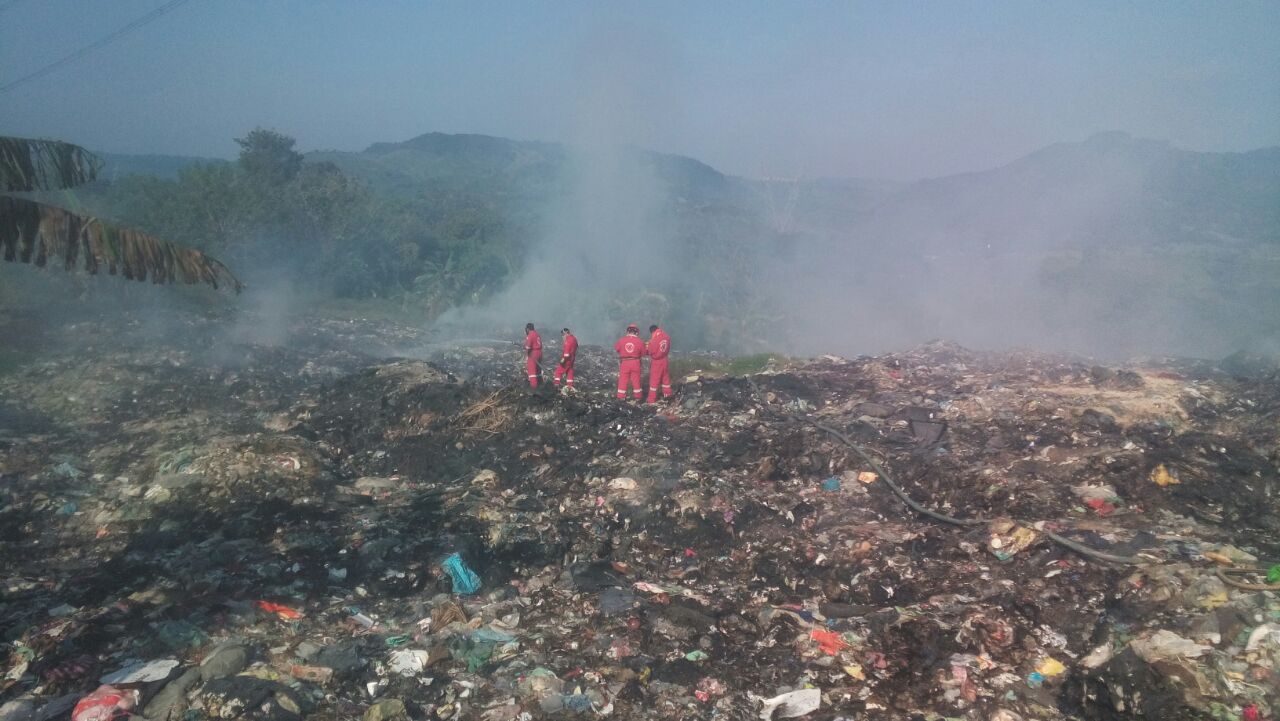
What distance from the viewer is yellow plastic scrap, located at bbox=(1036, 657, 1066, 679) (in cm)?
401

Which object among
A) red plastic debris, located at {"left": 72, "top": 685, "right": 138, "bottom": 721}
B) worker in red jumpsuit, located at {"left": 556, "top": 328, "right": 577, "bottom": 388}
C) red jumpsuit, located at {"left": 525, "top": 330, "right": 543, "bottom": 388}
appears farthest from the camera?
worker in red jumpsuit, located at {"left": 556, "top": 328, "right": 577, "bottom": 388}

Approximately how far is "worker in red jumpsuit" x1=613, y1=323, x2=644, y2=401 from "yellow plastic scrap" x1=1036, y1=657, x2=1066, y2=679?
6527 millimetres

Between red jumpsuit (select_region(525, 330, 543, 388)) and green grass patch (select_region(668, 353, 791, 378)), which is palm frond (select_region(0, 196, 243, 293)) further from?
green grass patch (select_region(668, 353, 791, 378))

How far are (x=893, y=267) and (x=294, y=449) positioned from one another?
75.4ft

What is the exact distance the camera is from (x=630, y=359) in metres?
9.92

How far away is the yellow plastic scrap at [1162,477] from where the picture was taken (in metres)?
5.96

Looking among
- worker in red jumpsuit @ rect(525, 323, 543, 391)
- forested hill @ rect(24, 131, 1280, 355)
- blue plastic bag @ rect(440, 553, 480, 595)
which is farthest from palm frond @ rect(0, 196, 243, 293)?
forested hill @ rect(24, 131, 1280, 355)

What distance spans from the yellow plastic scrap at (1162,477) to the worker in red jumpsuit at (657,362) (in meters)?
5.79

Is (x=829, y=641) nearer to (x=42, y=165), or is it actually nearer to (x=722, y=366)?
(x=42, y=165)

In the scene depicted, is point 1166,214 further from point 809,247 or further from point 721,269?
point 721,269

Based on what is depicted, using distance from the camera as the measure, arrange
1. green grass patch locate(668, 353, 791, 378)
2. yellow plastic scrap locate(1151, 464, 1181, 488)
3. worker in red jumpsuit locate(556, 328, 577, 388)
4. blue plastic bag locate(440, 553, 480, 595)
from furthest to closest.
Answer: green grass patch locate(668, 353, 791, 378) → worker in red jumpsuit locate(556, 328, 577, 388) → yellow plastic scrap locate(1151, 464, 1181, 488) → blue plastic bag locate(440, 553, 480, 595)

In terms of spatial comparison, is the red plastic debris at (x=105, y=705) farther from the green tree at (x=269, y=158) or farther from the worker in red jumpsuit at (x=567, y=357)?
the green tree at (x=269, y=158)

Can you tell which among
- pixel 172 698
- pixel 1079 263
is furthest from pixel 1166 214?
pixel 172 698

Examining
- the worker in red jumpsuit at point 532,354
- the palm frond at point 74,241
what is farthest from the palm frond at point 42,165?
the worker in red jumpsuit at point 532,354
